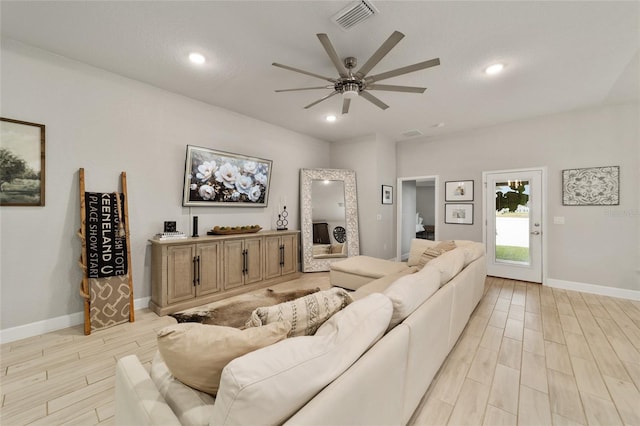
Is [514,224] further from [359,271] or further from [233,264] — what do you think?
[233,264]

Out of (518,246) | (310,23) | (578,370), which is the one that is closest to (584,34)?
(310,23)

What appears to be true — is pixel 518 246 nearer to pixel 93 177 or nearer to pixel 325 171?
pixel 325 171

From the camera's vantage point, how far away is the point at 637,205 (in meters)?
3.65

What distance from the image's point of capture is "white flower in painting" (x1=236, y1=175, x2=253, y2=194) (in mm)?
4145

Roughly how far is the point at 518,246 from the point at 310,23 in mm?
4848

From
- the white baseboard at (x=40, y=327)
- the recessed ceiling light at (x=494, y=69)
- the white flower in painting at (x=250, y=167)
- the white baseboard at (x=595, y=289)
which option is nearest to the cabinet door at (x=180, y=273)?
the white baseboard at (x=40, y=327)

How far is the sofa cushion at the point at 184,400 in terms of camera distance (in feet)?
2.79

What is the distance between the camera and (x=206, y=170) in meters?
3.77

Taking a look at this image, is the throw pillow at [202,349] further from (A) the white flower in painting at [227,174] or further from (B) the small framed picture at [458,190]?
(B) the small framed picture at [458,190]

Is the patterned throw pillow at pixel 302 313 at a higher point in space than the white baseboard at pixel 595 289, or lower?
higher

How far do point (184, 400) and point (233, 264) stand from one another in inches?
113

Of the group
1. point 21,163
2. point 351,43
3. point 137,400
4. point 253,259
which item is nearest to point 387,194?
point 253,259

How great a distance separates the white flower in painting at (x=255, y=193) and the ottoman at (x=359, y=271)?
1781mm

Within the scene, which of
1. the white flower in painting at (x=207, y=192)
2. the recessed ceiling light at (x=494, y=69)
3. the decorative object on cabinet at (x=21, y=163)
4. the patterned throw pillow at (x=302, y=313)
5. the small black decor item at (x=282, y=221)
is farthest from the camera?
the small black decor item at (x=282, y=221)
